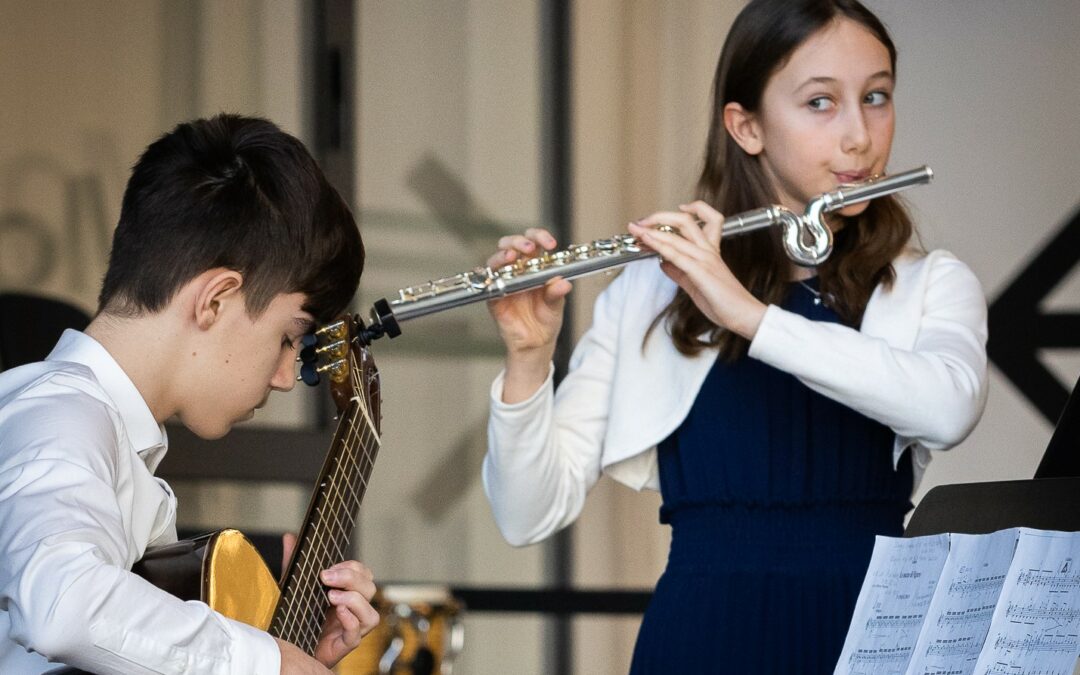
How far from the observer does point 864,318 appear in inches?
68.1

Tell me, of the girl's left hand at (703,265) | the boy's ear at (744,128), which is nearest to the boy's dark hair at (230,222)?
the girl's left hand at (703,265)

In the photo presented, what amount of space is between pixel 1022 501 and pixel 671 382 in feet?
1.85

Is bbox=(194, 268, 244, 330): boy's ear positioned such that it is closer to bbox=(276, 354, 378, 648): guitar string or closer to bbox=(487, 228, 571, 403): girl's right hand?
bbox=(276, 354, 378, 648): guitar string

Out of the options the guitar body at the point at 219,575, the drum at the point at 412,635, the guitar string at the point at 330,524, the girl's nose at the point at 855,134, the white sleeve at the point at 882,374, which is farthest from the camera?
the drum at the point at 412,635

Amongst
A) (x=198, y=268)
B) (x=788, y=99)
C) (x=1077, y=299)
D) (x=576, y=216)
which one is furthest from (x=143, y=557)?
(x=1077, y=299)

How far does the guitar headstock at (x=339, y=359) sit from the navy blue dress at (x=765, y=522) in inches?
16.5

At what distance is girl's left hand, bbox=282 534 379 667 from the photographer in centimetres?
145

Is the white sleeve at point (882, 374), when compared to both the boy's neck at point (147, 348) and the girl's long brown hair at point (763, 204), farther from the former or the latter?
the boy's neck at point (147, 348)

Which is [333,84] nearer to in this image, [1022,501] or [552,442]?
[552,442]

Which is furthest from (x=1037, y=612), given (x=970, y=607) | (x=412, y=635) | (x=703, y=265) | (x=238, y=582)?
(x=412, y=635)

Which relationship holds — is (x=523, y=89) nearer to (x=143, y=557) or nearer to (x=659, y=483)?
(x=659, y=483)

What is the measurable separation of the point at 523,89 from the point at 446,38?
0.25 m

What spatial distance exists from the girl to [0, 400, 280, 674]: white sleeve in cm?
66

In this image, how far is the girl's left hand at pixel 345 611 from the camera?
1.45m
